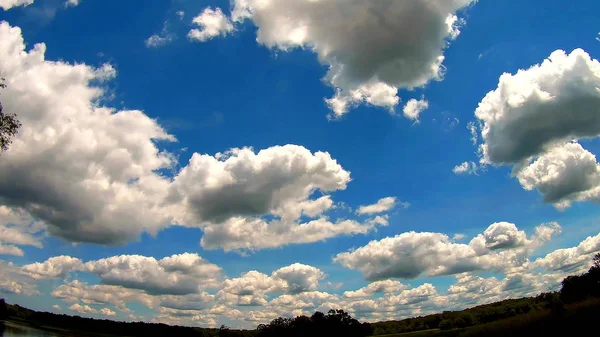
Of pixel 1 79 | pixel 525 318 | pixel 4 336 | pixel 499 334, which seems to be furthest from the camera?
pixel 4 336

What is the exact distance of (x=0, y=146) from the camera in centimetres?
4541

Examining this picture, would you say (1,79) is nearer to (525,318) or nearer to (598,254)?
(525,318)

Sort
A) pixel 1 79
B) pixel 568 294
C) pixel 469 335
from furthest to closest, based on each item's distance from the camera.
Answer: pixel 568 294
pixel 469 335
pixel 1 79

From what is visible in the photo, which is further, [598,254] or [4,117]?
[598,254]

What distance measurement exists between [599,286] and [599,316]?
14102 centimetres

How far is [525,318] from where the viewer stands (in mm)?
63094

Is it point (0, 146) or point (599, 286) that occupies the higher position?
point (0, 146)

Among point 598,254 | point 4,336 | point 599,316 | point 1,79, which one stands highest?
point 1,79

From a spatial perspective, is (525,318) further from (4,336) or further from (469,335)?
(4,336)

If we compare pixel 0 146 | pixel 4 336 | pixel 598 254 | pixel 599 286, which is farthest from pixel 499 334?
pixel 4 336

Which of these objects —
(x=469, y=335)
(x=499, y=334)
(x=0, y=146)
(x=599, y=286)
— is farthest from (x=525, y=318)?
(x=599, y=286)

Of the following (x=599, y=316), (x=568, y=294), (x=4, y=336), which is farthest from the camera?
(x=568, y=294)

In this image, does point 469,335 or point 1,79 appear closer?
point 1,79

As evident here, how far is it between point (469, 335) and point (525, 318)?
2780 centimetres
